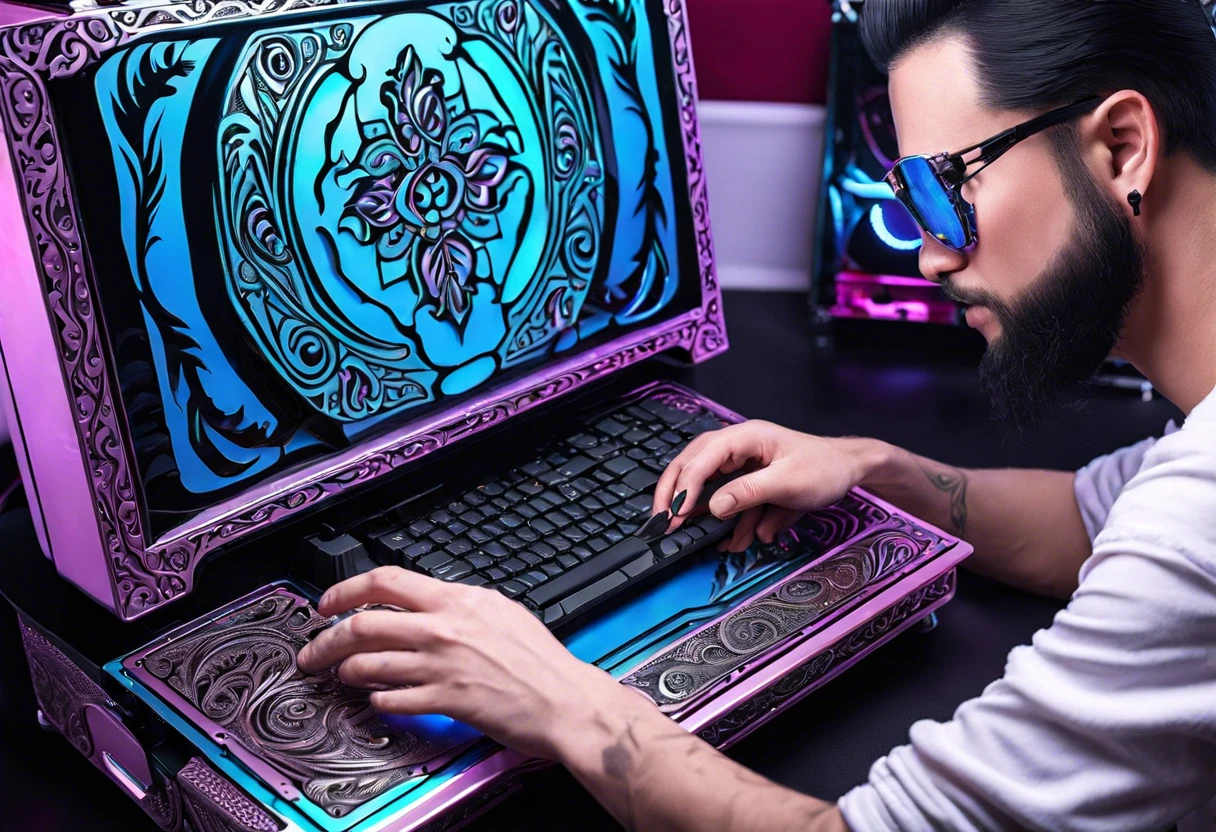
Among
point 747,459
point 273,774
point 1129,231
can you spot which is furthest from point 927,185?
point 273,774

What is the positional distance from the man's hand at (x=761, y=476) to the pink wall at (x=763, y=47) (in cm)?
69

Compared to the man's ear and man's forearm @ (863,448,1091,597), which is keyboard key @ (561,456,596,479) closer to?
man's forearm @ (863,448,1091,597)

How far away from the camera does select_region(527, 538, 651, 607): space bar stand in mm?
868

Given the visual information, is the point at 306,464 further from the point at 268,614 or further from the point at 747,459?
the point at 747,459

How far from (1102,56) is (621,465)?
50 cm

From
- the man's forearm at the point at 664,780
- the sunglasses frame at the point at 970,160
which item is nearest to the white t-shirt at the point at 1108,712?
the man's forearm at the point at 664,780

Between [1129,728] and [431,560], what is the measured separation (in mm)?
502

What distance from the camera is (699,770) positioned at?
2.50 ft

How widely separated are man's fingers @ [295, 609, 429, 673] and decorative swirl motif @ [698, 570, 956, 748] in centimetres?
22

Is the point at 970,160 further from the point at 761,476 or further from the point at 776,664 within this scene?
the point at 776,664

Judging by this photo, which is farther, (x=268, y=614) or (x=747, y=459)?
(x=747, y=459)

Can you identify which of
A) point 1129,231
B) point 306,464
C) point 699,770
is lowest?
point 699,770

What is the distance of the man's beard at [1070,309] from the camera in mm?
855

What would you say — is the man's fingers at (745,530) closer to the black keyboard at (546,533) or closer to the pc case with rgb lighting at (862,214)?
the black keyboard at (546,533)
